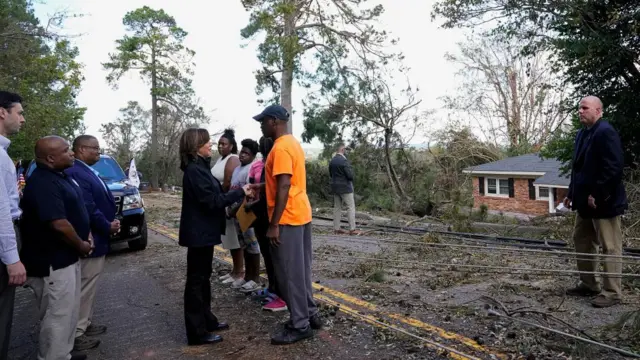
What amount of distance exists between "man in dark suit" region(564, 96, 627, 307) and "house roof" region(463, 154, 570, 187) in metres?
23.1

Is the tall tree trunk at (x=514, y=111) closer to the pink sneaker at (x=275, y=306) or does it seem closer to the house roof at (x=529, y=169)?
the house roof at (x=529, y=169)

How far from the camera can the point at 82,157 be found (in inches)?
177

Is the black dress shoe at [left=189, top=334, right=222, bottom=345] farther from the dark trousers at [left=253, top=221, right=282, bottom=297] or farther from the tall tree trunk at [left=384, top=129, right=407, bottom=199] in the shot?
the tall tree trunk at [left=384, top=129, right=407, bottom=199]

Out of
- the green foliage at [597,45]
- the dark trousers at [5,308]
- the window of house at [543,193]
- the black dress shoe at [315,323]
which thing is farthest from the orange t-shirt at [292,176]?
the window of house at [543,193]

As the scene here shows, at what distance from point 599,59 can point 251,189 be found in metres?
10.8

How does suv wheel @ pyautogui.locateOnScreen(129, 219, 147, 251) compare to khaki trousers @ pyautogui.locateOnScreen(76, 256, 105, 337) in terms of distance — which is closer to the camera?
khaki trousers @ pyautogui.locateOnScreen(76, 256, 105, 337)

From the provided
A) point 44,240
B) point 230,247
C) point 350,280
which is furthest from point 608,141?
point 44,240

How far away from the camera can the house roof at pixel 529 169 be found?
88.2 ft

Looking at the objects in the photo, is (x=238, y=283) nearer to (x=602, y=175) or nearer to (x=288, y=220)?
(x=288, y=220)

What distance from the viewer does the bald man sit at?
3.29m

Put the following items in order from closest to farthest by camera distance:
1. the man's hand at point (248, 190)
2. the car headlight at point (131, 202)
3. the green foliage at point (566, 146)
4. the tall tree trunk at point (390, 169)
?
the man's hand at point (248, 190)
the car headlight at point (131, 202)
the green foliage at point (566, 146)
the tall tree trunk at point (390, 169)

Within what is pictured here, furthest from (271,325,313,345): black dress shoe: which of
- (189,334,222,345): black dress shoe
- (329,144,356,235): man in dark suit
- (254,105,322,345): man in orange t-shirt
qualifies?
(329,144,356,235): man in dark suit

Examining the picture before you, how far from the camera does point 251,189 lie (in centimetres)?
439

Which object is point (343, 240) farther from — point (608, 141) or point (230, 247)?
point (608, 141)
